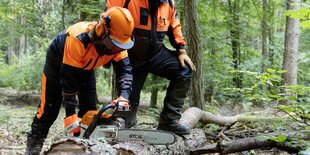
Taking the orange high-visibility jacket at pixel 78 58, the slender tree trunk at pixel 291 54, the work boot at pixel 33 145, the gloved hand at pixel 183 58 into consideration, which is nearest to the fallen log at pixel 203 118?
the gloved hand at pixel 183 58

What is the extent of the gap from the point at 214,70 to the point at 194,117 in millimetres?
5078

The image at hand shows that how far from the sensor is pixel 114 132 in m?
2.71

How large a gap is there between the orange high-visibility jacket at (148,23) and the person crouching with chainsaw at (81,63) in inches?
10.9

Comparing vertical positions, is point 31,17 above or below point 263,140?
above

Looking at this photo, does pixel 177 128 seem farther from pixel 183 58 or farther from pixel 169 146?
pixel 183 58

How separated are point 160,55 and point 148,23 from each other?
441 mm

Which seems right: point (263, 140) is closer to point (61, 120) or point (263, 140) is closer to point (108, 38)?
point (108, 38)

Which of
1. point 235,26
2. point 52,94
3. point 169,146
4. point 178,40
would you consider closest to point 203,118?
point 178,40

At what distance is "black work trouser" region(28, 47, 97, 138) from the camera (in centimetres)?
347

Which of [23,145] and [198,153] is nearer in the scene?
[198,153]

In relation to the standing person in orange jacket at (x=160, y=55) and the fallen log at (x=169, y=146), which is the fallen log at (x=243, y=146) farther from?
the standing person in orange jacket at (x=160, y=55)

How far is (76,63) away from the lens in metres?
3.03

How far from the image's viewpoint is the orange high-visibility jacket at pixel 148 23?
344cm

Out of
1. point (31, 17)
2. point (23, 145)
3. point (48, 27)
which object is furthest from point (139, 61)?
point (31, 17)
